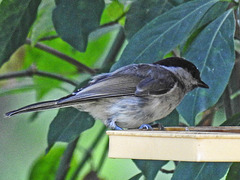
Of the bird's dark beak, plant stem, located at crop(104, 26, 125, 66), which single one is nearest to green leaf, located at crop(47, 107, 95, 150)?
the bird's dark beak

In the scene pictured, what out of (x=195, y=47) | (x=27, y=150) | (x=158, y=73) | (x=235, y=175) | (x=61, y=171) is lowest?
(x=27, y=150)

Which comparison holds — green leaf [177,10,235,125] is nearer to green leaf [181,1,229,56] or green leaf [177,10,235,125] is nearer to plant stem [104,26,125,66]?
green leaf [181,1,229,56]

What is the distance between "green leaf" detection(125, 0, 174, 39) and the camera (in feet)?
9.02

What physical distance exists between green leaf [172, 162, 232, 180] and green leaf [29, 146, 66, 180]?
127 cm

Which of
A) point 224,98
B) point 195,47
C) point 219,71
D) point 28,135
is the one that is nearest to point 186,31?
point 195,47

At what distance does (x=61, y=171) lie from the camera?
3219 millimetres

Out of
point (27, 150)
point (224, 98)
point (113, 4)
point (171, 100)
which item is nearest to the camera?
point (171, 100)

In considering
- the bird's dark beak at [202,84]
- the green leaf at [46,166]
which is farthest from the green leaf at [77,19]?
the green leaf at [46,166]

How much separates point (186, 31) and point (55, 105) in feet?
1.91

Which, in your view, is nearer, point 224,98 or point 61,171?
Result: point 224,98

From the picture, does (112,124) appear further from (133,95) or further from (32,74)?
(32,74)

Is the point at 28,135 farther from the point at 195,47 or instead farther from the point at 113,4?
the point at 195,47

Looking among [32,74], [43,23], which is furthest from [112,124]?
[32,74]

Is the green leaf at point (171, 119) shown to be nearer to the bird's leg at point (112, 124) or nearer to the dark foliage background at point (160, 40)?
the dark foliage background at point (160, 40)
